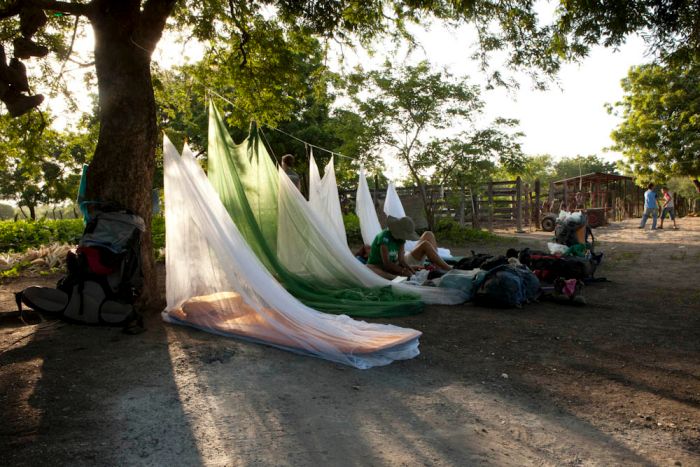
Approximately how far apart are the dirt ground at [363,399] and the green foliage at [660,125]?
1474 centimetres

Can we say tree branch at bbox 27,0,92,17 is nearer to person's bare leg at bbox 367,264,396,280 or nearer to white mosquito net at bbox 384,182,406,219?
person's bare leg at bbox 367,264,396,280

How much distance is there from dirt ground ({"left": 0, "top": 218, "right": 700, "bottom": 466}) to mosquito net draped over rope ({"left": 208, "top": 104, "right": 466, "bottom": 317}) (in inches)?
26.2

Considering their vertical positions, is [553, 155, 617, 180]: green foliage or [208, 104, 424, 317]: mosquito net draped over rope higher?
[553, 155, 617, 180]: green foliage

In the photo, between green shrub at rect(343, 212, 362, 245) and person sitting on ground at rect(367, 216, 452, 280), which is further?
green shrub at rect(343, 212, 362, 245)

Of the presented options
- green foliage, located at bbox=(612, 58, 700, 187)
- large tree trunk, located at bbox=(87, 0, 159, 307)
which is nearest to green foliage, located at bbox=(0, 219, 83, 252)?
large tree trunk, located at bbox=(87, 0, 159, 307)

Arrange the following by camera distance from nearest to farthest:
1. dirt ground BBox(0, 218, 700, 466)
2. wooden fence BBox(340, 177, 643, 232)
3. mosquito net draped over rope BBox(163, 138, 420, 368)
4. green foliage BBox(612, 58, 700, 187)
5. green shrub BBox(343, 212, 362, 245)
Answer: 1. dirt ground BBox(0, 218, 700, 466)
2. mosquito net draped over rope BBox(163, 138, 420, 368)
3. green shrub BBox(343, 212, 362, 245)
4. wooden fence BBox(340, 177, 643, 232)
5. green foliage BBox(612, 58, 700, 187)

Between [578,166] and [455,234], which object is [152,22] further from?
[578,166]

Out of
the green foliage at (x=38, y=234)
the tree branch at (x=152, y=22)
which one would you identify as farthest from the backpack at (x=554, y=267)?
the green foliage at (x=38, y=234)

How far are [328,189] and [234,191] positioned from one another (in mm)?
3274

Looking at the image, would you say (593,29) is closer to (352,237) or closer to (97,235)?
(97,235)

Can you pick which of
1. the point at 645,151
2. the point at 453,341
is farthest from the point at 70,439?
the point at 645,151

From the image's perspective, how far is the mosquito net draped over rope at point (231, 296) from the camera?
10.7 feet

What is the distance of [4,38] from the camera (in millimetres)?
5645

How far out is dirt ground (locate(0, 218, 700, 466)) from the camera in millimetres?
2053
